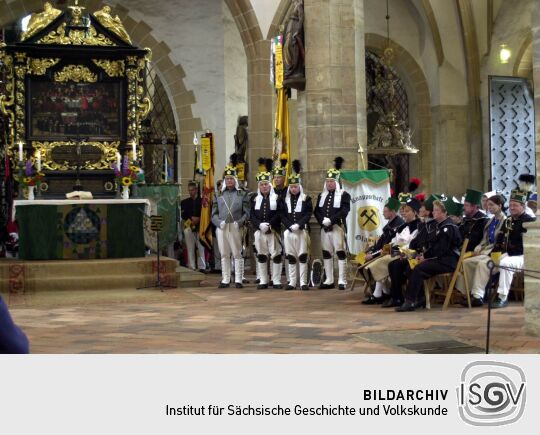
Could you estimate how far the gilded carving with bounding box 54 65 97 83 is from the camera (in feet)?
48.0

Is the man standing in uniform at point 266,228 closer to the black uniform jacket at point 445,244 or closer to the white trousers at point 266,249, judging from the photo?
the white trousers at point 266,249

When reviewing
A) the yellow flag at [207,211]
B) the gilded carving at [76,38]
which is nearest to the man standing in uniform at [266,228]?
the yellow flag at [207,211]

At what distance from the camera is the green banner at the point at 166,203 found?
15416 millimetres

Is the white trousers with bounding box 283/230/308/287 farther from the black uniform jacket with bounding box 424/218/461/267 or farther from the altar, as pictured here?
the black uniform jacket with bounding box 424/218/461/267

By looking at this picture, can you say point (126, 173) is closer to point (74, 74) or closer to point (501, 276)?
point (74, 74)

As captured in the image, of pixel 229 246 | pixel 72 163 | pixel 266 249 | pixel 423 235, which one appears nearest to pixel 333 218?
pixel 266 249

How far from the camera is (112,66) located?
14734mm

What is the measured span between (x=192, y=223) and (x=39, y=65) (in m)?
3.57

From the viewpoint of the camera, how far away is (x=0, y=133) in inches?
626

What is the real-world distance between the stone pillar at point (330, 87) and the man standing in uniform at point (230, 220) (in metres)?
1.02

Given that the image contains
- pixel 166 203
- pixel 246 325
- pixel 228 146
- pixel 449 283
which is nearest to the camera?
pixel 246 325

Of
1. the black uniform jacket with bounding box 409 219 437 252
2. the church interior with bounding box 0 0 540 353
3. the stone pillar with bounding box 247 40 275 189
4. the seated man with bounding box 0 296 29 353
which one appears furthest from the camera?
the stone pillar with bounding box 247 40 275 189

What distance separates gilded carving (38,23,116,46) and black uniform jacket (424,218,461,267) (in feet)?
22.4
